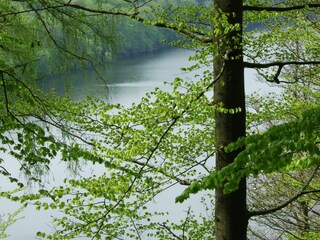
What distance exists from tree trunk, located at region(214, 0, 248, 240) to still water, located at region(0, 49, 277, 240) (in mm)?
1224

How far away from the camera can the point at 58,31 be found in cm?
467

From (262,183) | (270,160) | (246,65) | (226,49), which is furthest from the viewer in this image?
(262,183)

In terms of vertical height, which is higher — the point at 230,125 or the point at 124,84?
the point at 124,84

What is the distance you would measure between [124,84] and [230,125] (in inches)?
845

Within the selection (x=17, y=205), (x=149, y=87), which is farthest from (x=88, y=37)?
(x=149, y=87)

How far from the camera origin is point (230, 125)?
4.07 metres

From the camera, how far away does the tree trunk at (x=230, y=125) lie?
158 inches

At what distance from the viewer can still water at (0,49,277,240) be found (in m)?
9.59

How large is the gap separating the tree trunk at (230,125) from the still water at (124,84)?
1.22 metres

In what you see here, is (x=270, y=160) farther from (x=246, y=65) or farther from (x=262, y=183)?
(x=262, y=183)

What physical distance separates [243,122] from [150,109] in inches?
30.4

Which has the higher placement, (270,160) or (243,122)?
(243,122)

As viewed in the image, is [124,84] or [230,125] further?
[124,84]

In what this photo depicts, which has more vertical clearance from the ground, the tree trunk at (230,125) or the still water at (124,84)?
the still water at (124,84)
